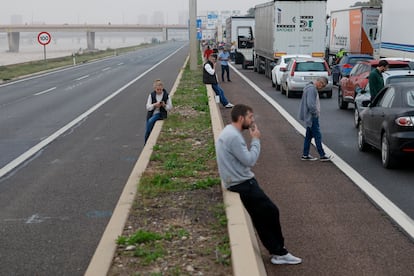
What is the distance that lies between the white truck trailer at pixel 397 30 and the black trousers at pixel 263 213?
66.0 ft

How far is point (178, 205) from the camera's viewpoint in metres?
8.55

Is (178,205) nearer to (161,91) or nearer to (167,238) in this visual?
(167,238)

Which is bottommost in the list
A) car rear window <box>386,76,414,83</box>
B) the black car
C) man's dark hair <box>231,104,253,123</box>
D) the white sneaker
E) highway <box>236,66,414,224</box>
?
highway <box>236,66,414,224</box>

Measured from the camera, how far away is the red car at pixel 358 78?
20609 mm

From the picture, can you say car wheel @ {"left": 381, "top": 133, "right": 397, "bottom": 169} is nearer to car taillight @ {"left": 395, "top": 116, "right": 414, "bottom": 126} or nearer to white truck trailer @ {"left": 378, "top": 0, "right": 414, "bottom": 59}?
car taillight @ {"left": 395, "top": 116, "right": 414, "bottom": 126}

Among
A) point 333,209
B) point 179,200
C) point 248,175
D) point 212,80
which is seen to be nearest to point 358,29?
point 212,80

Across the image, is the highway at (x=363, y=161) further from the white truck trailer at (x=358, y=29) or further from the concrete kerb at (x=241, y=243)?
the white truck trailer at (x=358, y=29)

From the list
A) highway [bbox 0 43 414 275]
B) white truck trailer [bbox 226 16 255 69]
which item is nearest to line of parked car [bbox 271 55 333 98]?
highway [bbox 0 43 414 275]

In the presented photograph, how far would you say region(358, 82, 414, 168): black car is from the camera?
11531 mm

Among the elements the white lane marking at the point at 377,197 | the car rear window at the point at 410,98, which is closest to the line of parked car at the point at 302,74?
the white lane marking at the point at 377,197

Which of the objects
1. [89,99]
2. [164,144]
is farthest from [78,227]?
[89,99]

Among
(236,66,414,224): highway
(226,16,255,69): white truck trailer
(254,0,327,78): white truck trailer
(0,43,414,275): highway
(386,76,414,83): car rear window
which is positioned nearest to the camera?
(0,43,414,275): highway

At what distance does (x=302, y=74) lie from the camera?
86.1 ft

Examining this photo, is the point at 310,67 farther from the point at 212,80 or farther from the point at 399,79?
the point at 399,79
